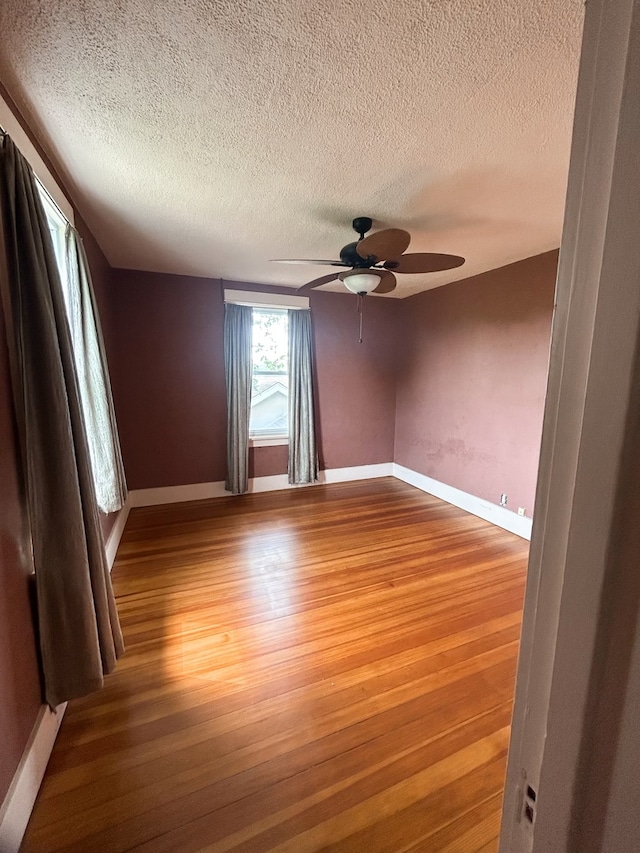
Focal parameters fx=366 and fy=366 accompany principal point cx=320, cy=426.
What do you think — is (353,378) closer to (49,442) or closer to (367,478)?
(367,478)

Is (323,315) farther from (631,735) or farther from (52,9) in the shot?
(631,735)

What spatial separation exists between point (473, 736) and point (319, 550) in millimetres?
1631

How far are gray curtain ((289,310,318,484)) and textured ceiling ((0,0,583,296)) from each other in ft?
6.12

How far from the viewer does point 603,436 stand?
0.37 meters

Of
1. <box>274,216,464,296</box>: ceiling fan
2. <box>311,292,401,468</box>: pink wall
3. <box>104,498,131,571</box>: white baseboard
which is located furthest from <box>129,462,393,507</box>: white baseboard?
<box>274,216,464,296</box>: ceiling fan

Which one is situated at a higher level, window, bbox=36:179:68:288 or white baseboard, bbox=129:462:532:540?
window, bbox=36:179:68:288

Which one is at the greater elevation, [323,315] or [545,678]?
[323,315]

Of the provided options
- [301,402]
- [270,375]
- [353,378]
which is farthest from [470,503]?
[270,375]

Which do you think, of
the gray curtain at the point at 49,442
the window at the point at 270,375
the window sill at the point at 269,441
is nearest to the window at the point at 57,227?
the gray curtain at the point at 49,442

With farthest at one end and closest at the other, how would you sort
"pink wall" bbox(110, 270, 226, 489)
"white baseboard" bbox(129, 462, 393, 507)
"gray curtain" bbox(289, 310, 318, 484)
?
"gray curtain" bbox(289, 310, 318, 484) < "white baseboard" bbox(129, 462, 393, 507) < "pink wall" bbox(110, 270, 226, 489)

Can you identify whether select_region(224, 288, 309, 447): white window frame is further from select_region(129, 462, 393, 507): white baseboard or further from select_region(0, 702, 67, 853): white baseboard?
select_region(0, 702, 67, 853): white baseboard

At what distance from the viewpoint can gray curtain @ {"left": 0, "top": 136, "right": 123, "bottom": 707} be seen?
1.23 m

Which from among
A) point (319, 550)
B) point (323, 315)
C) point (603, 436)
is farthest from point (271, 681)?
point (323, 315)

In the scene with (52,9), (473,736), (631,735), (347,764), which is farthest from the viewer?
(473,736)
